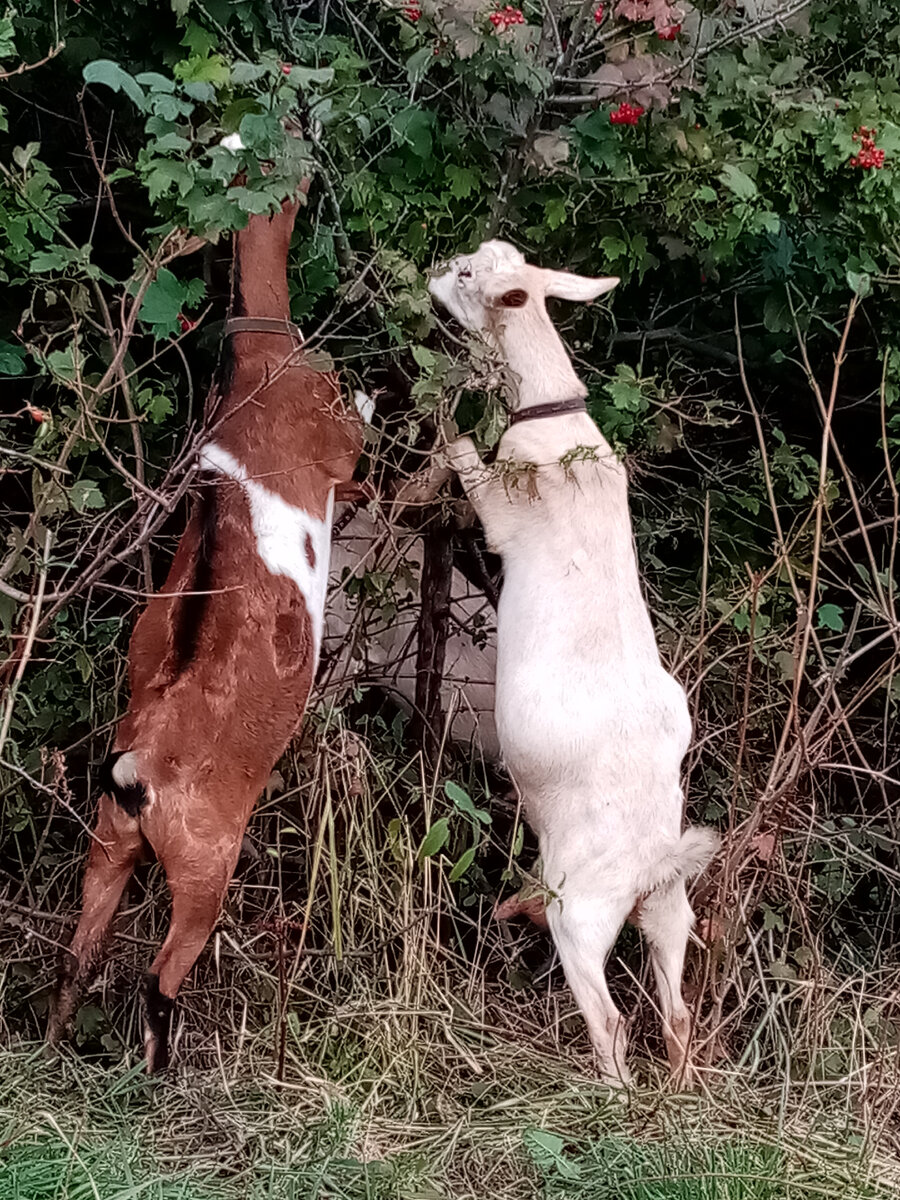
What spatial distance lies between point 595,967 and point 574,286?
1651 mm

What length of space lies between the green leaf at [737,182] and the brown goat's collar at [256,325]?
119cm

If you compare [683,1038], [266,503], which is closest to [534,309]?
[266,503]

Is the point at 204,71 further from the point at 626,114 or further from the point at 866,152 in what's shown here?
the point at 866,152

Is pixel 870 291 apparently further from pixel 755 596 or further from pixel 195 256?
pixel 195 256

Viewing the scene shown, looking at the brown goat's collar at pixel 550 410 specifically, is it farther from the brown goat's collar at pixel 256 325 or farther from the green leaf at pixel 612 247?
the brown goat's collar at pixel 256 325

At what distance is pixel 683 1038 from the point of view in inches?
133

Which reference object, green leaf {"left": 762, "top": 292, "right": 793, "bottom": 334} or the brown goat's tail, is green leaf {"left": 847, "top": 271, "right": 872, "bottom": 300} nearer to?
green leaf {"left": 762, "top": 292, "right": 793, "bottom": 334}

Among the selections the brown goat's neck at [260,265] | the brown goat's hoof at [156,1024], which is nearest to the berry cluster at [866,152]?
the brown goat's neck at [260,265]

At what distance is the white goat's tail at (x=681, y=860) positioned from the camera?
3281 mm

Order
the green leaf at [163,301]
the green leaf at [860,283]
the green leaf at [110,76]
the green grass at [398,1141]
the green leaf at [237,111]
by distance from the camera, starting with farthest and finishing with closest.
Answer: the green leaf at [860,283], the green leaf at [163,301], the green leaf at [237,111], the green leaf at [110,76], the green grass at [398,1141]

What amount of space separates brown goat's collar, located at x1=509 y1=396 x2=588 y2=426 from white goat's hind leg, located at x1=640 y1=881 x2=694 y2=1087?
3.88ft

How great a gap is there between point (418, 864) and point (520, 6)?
7.21ft

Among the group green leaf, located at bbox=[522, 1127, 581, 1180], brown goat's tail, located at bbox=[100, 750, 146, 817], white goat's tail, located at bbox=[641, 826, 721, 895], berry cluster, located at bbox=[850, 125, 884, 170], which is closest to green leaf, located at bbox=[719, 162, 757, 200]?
berry cluster, located at bbox=[850, 125, 884, 170]

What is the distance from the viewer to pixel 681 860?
3.31 m
